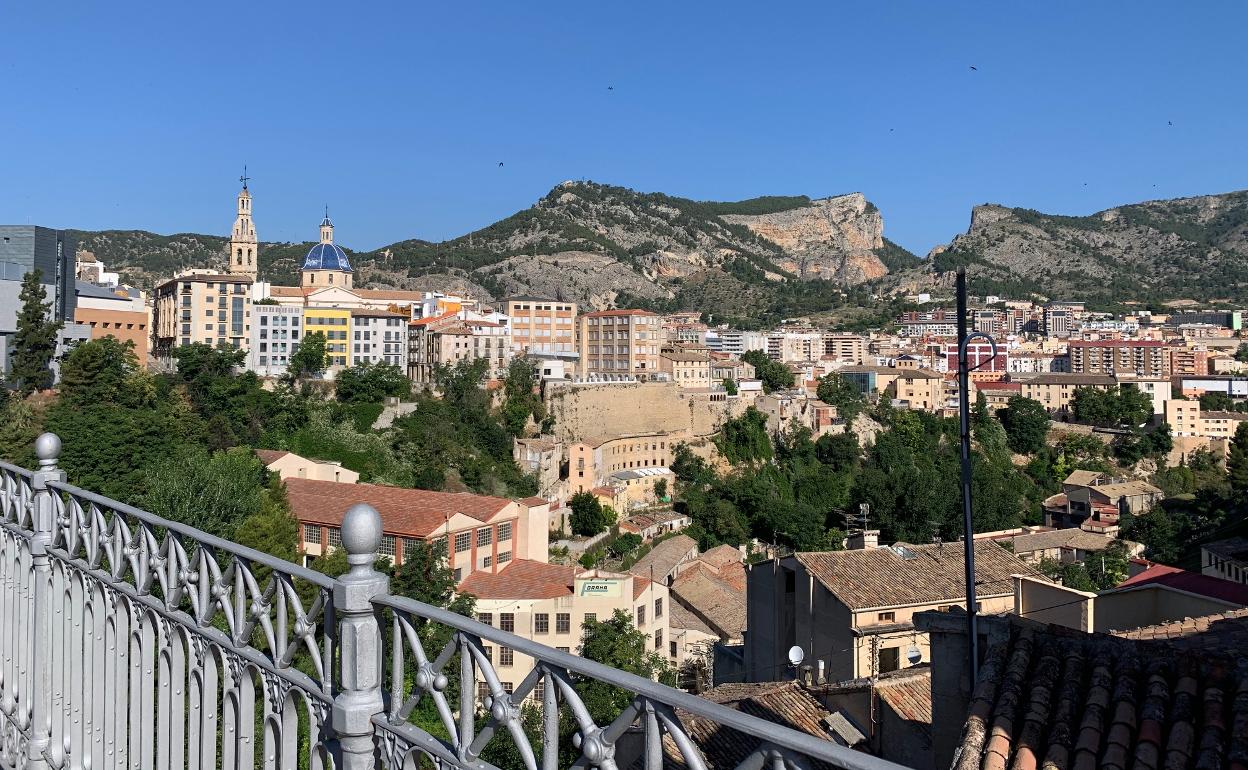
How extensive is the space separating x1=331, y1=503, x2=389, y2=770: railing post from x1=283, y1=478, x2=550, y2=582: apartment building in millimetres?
18350

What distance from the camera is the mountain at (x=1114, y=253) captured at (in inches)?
4688

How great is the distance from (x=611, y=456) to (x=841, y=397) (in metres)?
17.9

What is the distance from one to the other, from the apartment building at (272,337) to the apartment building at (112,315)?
4341mm

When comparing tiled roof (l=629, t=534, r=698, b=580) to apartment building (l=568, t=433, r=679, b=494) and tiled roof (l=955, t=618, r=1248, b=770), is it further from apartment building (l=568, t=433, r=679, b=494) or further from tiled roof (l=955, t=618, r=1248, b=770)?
tiled roof (l=955, t=618, r=1248, b=770)

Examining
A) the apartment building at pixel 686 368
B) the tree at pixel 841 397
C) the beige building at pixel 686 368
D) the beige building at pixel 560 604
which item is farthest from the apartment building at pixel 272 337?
the tree at pixel 841 397

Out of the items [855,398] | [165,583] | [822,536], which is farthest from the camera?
[855,398]

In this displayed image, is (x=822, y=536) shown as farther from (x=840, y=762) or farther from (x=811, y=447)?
(x=840, y=762)

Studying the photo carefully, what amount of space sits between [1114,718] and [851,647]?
927 centimetres

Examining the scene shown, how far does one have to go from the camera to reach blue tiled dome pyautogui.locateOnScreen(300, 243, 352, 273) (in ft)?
164

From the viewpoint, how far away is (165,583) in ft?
9.57

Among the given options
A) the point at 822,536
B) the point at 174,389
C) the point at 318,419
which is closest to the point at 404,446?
the point at 318,419

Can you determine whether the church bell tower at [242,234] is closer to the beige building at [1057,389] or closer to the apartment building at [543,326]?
the apartment building at [543,326]

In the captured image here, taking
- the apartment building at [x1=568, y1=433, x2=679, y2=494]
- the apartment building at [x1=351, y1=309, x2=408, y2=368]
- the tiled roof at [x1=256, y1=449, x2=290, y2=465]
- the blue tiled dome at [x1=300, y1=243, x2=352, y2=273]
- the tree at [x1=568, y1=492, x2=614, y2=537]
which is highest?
the blue tiled dome at [x1=300, y1=243, x2=352, y2=273]

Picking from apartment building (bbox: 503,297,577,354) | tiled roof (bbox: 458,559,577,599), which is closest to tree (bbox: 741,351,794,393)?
apartment building (bbox: 503,297,577,354)
